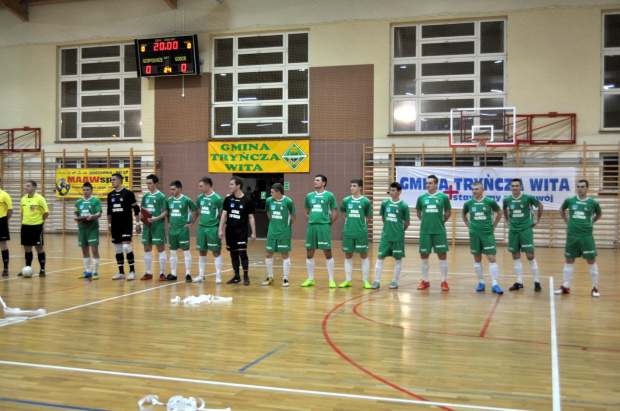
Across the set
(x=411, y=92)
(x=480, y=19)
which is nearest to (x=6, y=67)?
(x=411, y=92)

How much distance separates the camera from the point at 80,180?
2028cm

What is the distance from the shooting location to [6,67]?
21281mm

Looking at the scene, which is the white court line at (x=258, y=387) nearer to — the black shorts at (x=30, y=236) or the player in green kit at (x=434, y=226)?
the player in green kit at (x=434, y=226)

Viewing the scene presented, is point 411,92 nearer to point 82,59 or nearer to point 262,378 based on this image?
point 82,59

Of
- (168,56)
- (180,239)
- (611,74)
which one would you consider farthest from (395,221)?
(168,56)

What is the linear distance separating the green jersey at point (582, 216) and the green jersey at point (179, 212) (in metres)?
6.02

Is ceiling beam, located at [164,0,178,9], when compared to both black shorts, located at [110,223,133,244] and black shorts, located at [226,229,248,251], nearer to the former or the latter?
black shorts, located at [110,223,133,244]

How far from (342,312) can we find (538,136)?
12152mm

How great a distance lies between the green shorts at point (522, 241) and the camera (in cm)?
857

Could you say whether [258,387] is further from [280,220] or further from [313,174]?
[313,174]

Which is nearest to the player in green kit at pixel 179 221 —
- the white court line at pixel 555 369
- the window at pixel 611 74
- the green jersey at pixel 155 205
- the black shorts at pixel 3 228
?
the green jersey at pixel 155 205

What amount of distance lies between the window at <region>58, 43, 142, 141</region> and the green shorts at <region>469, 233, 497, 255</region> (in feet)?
48.6

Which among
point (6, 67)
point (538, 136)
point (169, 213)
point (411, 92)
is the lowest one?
point (169, 213)

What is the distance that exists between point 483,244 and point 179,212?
5.03 metres
